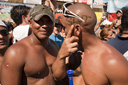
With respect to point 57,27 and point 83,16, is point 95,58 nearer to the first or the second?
point 83,16

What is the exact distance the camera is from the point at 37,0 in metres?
8.72

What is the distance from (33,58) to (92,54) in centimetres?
82

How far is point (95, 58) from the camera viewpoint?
1486 mm

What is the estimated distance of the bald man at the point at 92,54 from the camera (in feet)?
4.21

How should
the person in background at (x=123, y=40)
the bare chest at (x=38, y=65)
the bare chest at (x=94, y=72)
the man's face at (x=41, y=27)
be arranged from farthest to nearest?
the person in background at (x=123, y=40) → the man's face at (x=41, y=27) → the bare chest at (x=38, y=65) → the bare chest at (x=94, y=72)

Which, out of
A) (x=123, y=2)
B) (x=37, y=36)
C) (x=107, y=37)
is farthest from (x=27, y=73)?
(x=123, y=2)

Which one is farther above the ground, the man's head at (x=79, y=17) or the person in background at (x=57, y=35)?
the man's head at (x=79, y=17)

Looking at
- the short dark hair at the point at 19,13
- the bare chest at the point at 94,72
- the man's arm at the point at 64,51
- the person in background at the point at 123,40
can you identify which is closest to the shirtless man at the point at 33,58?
the man's arm at the point at 64,51

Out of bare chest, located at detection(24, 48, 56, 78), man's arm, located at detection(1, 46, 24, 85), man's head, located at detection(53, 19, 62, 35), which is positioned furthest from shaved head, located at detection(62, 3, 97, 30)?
man's head, located at detection(53, 19, 62, 35)

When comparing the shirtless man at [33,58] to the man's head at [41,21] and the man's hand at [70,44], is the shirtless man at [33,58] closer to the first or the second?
the man's head at [41,21]

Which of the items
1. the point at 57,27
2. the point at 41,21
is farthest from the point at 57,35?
the point at 41,21

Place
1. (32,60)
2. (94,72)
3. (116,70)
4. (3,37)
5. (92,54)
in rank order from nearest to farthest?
1. (116,70)
2. (94,72)
3. (92,54)
4. (32,60)
5. (3,37)

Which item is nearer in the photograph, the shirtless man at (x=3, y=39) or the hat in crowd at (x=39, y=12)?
the hat in crowd at (x=39, y=12)

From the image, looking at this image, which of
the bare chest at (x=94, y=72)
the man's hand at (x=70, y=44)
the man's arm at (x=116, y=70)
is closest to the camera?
the man's arm at (x=116, y=70)
